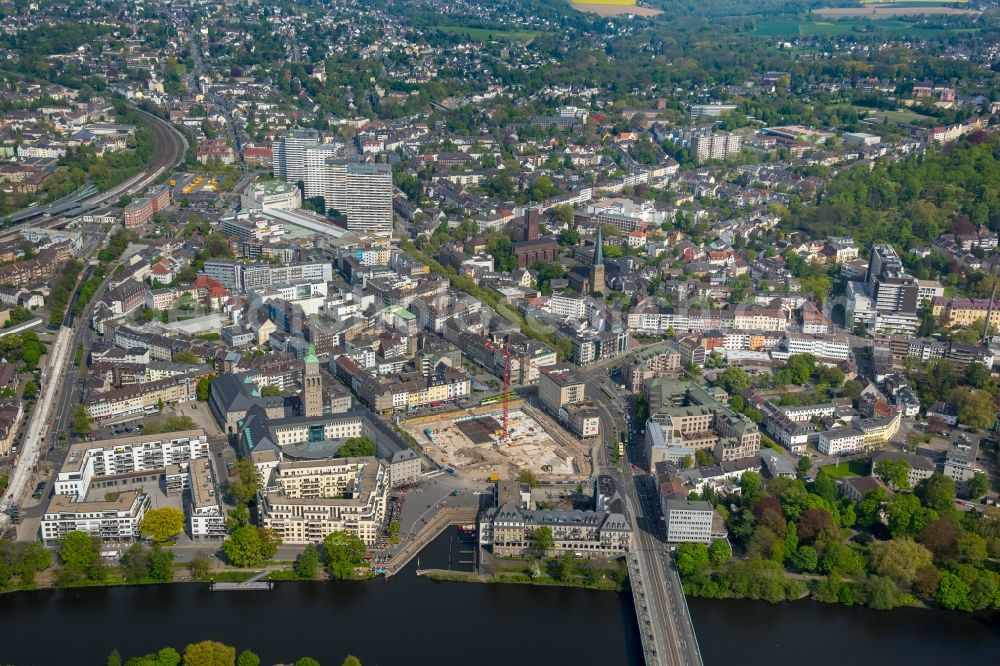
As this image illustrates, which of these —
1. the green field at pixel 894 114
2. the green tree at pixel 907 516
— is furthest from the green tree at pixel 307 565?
the green field at pixel 894 114

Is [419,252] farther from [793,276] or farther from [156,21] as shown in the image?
[156,21]

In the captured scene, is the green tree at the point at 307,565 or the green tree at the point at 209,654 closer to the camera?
the green tree at the point at 209,654

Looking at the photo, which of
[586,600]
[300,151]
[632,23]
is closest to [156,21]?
[300,151]

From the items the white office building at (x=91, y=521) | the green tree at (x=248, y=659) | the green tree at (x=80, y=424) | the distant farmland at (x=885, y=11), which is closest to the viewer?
the green tree at (x=248, y=659)

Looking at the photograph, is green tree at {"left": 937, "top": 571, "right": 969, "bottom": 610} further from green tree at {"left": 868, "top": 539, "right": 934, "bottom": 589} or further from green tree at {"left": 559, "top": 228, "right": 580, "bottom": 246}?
green tree at {"left": 559, "top": 228, "right": 580, "bottom": 246}

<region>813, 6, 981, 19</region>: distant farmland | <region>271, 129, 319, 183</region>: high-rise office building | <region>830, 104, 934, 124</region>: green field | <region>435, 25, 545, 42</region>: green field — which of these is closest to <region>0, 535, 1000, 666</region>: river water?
<region>271, 129, 319, 183</region>: high-rise office building

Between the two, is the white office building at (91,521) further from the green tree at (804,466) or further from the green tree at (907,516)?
the green tree at (907,516)

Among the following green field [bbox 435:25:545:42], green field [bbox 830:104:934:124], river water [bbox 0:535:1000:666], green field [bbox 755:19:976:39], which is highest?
green field [bbox 755:19:976:39]
